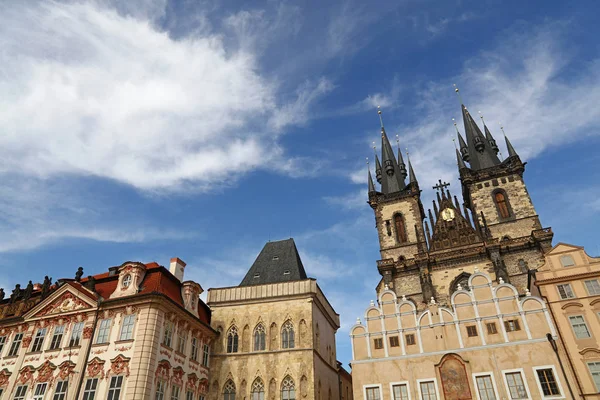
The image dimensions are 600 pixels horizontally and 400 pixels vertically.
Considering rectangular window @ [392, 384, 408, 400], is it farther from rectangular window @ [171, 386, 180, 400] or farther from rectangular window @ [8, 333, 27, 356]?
rectangular window @ [8, 333, 27, 356]

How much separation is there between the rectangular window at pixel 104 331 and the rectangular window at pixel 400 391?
16.7 metres

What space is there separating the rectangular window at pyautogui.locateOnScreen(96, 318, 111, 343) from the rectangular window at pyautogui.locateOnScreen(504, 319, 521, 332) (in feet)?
74.4

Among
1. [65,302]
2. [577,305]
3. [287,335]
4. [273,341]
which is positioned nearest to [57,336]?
[65,302]

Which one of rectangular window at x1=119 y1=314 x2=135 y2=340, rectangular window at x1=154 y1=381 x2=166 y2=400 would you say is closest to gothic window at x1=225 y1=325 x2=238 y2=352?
rectangular window at x1=154 y1=381 x2=166 y2=400

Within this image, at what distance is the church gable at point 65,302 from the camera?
25.7 metres

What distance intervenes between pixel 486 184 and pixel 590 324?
27.7 metres

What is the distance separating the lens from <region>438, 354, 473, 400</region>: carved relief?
22453mm

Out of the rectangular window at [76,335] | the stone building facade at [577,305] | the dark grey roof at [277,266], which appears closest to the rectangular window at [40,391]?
the rectangular window at [76,335]

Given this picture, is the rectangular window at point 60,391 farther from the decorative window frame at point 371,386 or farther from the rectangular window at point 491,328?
the rectangular window at point 491,328

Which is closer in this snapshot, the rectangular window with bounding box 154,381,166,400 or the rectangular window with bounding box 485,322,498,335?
the rectangular window with bounding box 154,381,166,400

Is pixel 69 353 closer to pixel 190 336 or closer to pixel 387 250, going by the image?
pixel 190 336

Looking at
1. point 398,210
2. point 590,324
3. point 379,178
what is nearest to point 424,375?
point 590,324

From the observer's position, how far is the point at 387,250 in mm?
48781

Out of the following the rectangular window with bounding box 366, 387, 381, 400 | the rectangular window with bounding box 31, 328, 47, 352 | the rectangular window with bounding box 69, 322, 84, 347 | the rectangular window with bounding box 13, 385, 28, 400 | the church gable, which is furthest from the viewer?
the church gable
